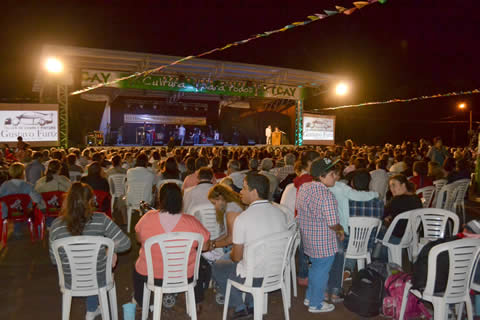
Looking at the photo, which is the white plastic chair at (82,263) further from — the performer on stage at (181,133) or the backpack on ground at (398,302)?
the performer on stage at (181,133)

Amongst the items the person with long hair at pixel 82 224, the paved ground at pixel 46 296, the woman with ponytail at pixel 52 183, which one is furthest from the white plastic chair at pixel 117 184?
the person with long hair at pixel 82 224

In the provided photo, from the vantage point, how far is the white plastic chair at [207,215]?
3775mm

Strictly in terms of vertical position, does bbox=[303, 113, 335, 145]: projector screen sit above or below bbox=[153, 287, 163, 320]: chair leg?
above

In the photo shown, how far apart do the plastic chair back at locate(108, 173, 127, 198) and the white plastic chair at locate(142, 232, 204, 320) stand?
4.22 m

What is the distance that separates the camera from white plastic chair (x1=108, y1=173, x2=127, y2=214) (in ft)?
22.0

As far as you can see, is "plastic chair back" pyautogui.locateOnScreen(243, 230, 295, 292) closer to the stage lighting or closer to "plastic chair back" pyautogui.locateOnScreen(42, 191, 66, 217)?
"plastic chair back" pyautogui.locateOnScreen(42, 191, 66, 217)

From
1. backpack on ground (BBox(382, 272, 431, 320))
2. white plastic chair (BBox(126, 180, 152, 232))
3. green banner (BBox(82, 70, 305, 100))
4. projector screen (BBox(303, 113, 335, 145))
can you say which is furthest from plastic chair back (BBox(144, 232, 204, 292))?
projector screen (BBox(303, 113, 335, 145))

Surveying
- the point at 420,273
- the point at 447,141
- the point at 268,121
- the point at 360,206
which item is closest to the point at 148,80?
the point at 268,121

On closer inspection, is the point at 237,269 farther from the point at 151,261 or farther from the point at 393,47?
the point at 393,47

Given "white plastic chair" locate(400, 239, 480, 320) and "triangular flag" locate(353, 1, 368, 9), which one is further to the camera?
"triangular flag" locate(353, 1, 368, 9)

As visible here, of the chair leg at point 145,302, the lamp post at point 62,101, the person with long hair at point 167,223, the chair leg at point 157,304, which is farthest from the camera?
the lamp post at point 62,101

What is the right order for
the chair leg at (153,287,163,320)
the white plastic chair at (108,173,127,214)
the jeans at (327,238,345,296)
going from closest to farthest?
1. the chair leg at (153,287,163,320)
2. the jeans at (327,238,345,296)
3. the white plastic chair at (108,173,127,214)

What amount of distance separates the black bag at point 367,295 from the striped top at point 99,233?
2.07 meters

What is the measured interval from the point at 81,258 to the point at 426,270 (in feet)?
8.62
